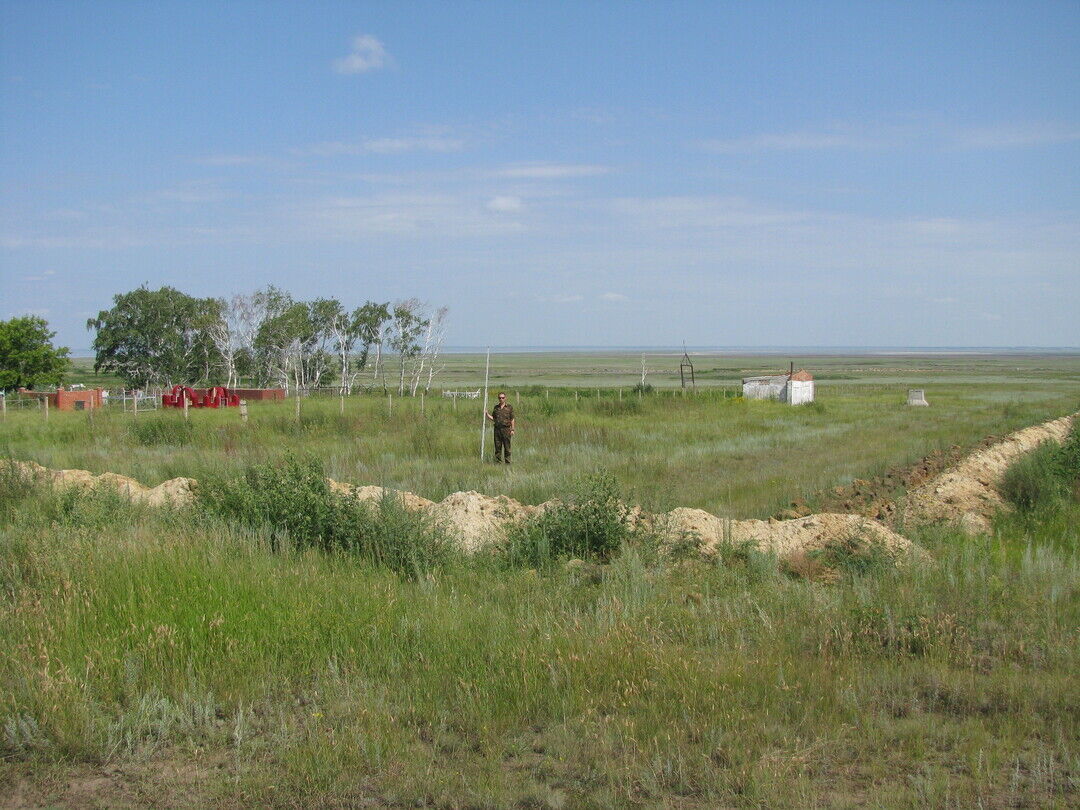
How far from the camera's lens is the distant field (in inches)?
663

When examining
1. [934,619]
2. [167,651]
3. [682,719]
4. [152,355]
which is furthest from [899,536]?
[152,355]

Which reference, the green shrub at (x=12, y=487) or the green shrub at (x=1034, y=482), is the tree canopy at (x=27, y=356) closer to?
the green shrub at (x=12, y=487)

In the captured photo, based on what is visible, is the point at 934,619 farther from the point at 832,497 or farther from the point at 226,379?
the point at 226,379

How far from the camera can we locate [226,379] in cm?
6069

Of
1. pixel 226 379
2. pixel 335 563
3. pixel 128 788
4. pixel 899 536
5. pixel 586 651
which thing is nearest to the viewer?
pixel 128 788

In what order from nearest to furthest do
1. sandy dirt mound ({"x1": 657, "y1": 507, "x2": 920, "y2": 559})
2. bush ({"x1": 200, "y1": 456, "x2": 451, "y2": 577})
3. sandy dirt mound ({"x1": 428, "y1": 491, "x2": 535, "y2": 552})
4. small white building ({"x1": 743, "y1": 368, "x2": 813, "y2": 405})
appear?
bush ({"x1": 200, "y1": 456, "x2": 451, "y2": 577}), sandy dirt mound ({"x1": 657, "y1": 507, "x2": 920, "y2": 559}), sandy dirt mound ({"x1": 428, "y1": 491, "x2": 535, "y2": 552}), small white building ({"x1": 743, "y1": 368, "x2": 813, "y2": 405})

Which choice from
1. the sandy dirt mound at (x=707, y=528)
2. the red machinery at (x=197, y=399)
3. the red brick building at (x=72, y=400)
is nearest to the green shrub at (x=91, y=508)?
the sandy dirt mound at (x=707, y=528)

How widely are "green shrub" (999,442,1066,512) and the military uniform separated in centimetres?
979

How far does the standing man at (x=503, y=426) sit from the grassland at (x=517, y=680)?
36.0ft

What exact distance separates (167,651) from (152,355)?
55244 mm

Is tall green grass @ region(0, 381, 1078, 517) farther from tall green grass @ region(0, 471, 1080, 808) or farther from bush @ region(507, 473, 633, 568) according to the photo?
tall green grass @ region(0, 471, 1080, 808)

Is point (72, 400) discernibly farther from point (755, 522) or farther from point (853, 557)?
point (853, 557)

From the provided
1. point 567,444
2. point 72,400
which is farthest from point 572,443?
point 72,400

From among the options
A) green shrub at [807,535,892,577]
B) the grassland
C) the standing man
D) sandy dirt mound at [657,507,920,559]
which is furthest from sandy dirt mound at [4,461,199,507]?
green shrub at [807,535,892,577]
